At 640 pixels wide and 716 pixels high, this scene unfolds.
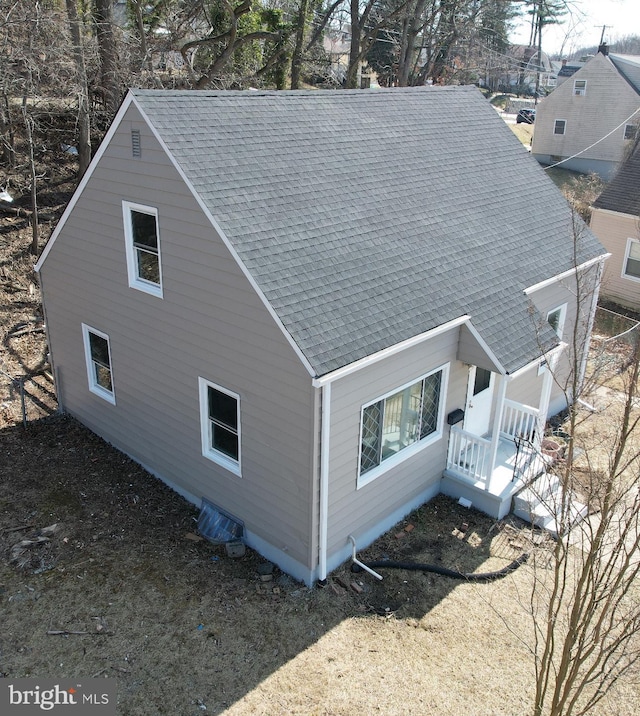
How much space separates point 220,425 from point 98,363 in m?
3.93

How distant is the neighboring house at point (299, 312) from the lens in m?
9.57

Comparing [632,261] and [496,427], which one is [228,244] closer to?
[496,427]

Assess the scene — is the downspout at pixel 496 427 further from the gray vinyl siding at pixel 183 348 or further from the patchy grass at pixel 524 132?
the patchy grass at pixel 524 132

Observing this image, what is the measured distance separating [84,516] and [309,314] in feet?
19.1

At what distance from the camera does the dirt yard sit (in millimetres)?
8469

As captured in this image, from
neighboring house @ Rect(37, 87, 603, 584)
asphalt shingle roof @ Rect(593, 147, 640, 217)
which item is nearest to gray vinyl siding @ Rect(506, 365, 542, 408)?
neighboring house @ Rect(37, 87, 603, 584)

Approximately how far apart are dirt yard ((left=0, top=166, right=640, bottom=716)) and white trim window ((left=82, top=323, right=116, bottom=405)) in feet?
5.25

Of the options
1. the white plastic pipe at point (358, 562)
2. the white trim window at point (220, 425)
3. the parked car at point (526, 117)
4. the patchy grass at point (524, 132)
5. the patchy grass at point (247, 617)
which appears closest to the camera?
the patchy grass at point (247, 617)

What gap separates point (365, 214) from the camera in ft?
37.6

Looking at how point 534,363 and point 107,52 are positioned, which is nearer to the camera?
point 534,363

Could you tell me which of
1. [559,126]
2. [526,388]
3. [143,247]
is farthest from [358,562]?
[559,126]

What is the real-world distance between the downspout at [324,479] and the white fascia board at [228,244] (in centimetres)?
59

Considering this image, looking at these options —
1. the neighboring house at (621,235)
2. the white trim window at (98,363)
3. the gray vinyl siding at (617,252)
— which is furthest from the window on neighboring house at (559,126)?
the white trim window at (98,363)

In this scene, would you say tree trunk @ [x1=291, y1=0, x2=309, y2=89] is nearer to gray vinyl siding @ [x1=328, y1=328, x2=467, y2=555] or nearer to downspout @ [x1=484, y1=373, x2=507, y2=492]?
gray vinyl siding @ [x1=328, y1=328, x2=467, y2=555]
